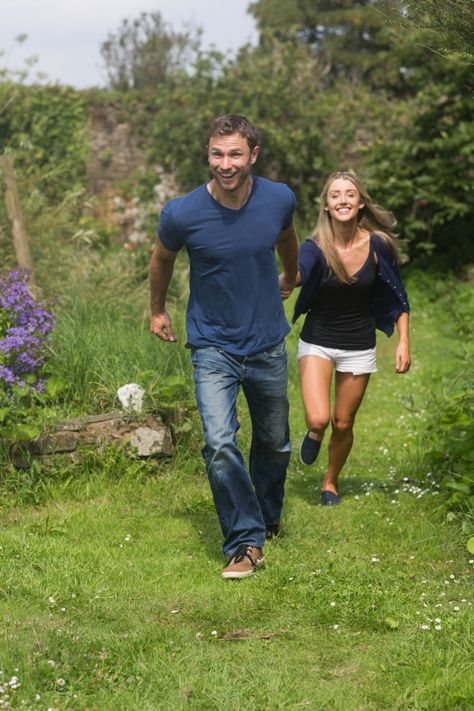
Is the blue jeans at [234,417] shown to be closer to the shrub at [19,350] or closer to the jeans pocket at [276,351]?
the jeans pocket at [276,351]

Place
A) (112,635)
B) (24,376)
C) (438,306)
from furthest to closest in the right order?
(438,306)
(24,376)
(112,635)

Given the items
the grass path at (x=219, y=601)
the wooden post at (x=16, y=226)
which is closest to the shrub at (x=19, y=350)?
the grass path at (x=219, y=601)

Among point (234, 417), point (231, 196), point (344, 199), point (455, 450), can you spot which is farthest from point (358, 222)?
point (234, 417)

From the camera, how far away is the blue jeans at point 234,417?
5.05m

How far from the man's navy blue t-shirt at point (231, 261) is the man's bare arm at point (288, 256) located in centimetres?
25

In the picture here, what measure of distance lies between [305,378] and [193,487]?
1.04 meters

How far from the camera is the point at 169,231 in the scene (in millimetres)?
5070

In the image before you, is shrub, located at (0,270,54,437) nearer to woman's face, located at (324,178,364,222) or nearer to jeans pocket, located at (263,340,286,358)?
jeans pocket, located at (263,340,286,358)

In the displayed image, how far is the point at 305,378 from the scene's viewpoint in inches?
250

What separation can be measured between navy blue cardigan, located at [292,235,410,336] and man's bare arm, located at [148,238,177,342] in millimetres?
1006

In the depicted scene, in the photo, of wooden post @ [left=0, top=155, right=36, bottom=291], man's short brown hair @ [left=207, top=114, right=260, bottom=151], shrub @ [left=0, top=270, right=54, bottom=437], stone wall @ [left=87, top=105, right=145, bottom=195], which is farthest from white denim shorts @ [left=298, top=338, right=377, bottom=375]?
stone wall @ [left=87, top=105, right=145, bottom=195]

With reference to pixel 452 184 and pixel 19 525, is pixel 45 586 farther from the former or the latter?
pixel 452 184

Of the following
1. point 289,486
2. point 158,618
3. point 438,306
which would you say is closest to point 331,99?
point 438,306

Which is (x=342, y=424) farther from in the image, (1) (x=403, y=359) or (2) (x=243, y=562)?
(2) (x=243, y=562)
